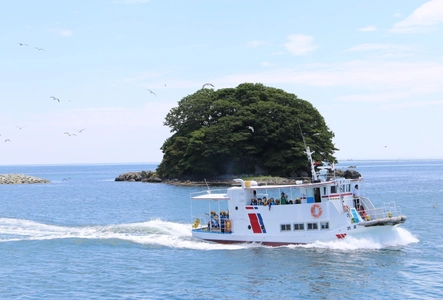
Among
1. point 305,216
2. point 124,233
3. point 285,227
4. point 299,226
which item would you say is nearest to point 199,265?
point 285,227

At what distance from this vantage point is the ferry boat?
35.2 m

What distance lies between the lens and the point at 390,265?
30.7 metres

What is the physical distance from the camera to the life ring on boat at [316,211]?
35.7 meters

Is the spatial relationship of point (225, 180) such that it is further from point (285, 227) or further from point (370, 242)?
point (370, 242)

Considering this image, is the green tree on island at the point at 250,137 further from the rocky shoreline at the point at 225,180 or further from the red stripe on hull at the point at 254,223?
the red stripe on hull at the point at 254,223

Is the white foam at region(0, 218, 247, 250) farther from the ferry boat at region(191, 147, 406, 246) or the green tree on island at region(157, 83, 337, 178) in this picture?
the green tree on island at region(157, 83, 337, 178)

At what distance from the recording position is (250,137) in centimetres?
10150

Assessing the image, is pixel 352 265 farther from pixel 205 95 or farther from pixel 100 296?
pixel 205 95

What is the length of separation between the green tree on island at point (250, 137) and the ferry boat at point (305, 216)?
58294mm

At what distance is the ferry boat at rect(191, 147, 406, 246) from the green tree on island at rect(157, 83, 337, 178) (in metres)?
58.3

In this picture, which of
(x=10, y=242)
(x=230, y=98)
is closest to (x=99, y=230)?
(x=10, y=242)

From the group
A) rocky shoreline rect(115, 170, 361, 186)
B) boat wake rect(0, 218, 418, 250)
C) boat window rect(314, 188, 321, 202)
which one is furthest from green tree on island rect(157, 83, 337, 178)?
boat window rect(314, 188, 321, 202)

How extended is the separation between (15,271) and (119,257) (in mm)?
6150

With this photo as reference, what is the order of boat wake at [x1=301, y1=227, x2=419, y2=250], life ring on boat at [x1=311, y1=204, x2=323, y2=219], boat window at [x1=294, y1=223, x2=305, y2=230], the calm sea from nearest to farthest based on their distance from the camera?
the calm sea
boat wake at [x1=301, y1=227, x2=419, y2=250]
life ring on boat at [x1=311, y1=204, x2=323, y2=219]
boat window at [x1=294, y1=223, x2=305, y2=230]
